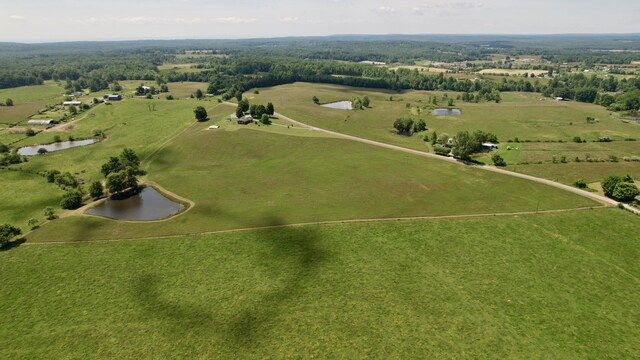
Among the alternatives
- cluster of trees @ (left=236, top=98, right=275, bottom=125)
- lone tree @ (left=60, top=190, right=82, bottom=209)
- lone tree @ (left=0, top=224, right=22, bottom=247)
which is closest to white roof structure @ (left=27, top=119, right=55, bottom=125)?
cluster of trees @ (left=236, top=98, right=275, bottom=125)

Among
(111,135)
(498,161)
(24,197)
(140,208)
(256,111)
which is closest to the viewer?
(140,208)

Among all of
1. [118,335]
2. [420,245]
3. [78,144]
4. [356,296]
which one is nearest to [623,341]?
[420,245]

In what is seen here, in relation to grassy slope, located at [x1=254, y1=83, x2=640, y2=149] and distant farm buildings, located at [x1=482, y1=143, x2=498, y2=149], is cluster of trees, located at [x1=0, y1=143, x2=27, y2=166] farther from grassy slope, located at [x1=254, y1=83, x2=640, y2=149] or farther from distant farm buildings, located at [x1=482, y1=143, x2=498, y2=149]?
distant farm buildings, located at [x1=482, y1=143, x2=498, y2=149]

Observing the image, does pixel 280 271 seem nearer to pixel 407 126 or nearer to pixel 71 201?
pixel 71 201

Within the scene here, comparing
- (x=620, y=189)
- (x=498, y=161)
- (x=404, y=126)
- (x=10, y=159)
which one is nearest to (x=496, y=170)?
(x=498, y=161)

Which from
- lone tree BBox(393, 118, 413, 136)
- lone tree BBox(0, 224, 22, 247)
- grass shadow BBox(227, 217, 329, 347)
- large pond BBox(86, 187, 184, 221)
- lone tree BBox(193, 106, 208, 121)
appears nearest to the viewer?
grass shadow BBox(227, 217, 329, 347)

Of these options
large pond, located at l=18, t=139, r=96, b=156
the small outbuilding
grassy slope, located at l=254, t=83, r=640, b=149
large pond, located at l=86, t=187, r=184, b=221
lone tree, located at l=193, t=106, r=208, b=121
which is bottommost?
large pond, located at l=86, t=187, r=184, b=221
